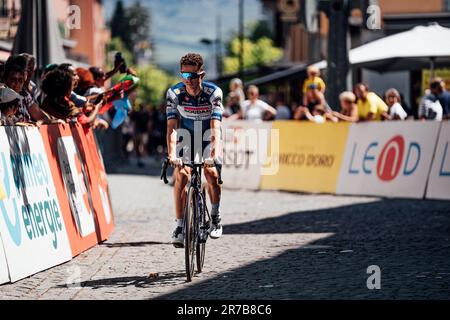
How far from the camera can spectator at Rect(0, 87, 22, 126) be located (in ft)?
33.8

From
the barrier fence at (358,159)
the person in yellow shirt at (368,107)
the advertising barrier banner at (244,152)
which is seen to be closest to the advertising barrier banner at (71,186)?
the barrier fence at (358,159)

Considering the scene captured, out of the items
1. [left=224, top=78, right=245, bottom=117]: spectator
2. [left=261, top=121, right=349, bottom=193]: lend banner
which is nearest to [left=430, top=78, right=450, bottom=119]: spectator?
[left=261, top=121, right=349, bottom=193]: lend banner

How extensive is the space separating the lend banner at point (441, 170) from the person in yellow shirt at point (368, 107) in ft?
6.22

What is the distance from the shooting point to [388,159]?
62.9ft

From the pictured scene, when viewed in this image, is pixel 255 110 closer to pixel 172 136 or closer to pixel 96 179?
pixel 96 179

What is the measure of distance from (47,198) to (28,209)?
2.25ft

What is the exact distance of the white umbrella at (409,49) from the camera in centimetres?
2188

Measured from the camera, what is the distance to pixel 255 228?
14.1 m

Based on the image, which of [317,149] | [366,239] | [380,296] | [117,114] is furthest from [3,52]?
[380,296]

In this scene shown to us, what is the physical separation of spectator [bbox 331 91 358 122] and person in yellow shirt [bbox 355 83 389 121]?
0.22 meters

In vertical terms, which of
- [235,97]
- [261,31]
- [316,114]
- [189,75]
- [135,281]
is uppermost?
[189,75]

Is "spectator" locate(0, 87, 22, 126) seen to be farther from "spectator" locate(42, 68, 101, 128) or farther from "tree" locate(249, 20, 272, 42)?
"tree" locate(249, 20, 272, 42)

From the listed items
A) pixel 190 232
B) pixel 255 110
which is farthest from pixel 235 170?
pixel 190 232

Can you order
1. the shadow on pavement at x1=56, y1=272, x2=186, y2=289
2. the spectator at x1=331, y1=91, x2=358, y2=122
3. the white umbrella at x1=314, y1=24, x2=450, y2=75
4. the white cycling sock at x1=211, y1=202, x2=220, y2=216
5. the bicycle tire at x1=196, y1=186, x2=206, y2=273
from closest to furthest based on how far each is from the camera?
the shadow on pavement at x1=56, y1=272, x2=186, y2=289 < the bicycle tire at x1=196, y1=186, x2=206, y2=273 < the white cycling sock at x1=211, y1=202, x2=220, y2=216 < the spectator at x1=331, y1=91, x2=358, y2=122 < the white umbrella at x1=314, y1=24, x2=450, y2=75
